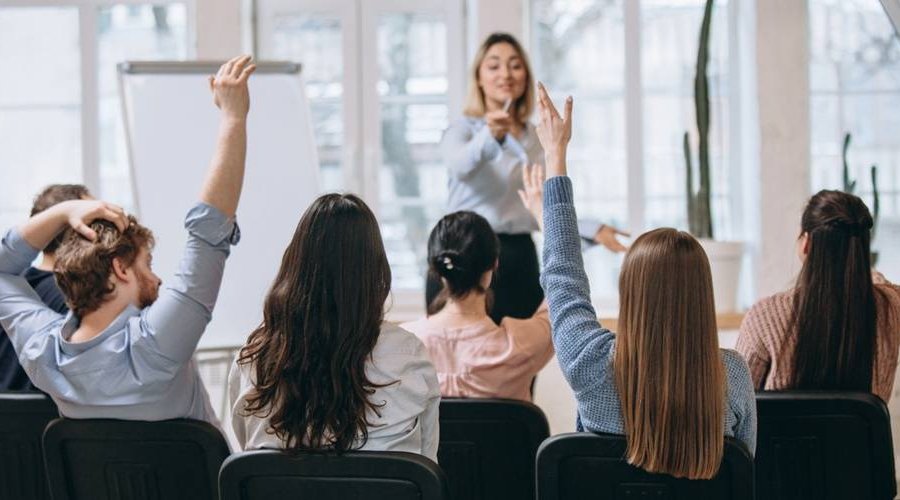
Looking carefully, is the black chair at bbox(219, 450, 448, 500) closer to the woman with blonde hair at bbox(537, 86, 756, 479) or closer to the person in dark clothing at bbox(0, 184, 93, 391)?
the woman with blonde hair at bbox(537, 86, 756, 479)

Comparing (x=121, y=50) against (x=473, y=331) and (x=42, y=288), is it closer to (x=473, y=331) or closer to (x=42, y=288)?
(x=42, y=288)

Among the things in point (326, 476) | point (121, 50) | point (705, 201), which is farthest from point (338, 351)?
point (121, 50)

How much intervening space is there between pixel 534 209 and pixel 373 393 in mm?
742

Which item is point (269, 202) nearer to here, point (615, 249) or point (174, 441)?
point (615, 249)

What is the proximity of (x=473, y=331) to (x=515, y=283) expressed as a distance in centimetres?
108

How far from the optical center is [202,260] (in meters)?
2.13

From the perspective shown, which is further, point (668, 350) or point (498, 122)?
point (498, 122)

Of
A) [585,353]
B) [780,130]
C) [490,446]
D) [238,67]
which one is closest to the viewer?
[585,353]

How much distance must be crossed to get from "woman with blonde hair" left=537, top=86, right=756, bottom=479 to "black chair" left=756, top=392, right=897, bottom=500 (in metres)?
0.22

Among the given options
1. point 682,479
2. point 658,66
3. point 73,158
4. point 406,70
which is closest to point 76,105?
point 73,158

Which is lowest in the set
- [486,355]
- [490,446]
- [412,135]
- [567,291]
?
[490,446]

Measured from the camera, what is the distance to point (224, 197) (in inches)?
85.0

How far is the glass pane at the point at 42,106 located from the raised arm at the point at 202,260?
11.3ft

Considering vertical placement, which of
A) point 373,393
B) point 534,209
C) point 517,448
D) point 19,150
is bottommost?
point 517,448
